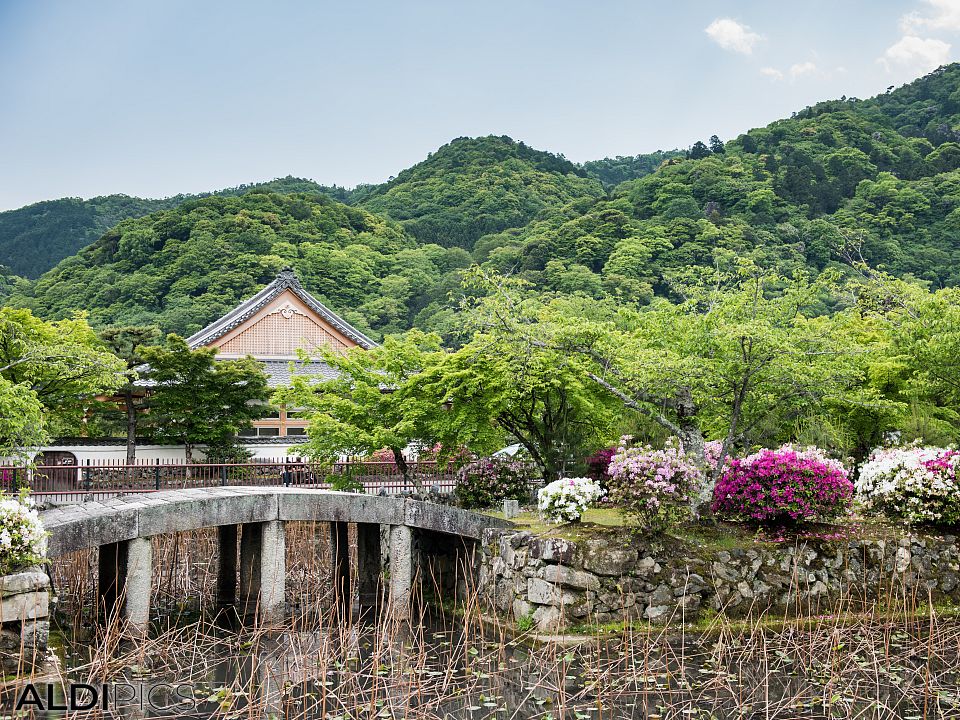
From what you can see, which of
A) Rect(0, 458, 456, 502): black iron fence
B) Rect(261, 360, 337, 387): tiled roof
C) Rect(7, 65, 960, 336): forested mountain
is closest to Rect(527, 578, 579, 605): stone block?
Rect(0, 458, 456, 502): black iron fence

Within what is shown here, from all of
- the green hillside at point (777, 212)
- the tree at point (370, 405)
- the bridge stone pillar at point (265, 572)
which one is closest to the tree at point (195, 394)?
the tree at point (370, 405)

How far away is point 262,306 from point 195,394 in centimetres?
1067

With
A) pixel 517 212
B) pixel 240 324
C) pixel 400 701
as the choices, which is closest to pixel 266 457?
pixel 240 324

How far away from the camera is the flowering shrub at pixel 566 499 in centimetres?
1319

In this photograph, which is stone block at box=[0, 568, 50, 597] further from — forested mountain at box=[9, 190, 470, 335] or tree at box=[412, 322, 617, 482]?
forested mountain at box=[9, 190, 470, 335]

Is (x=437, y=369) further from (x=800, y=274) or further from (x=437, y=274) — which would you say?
(x=437, y=274)

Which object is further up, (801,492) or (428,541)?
(801,492)

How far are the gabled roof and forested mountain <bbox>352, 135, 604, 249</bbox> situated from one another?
3100 cm

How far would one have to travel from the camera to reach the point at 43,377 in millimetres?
19062

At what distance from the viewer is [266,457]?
85.0 feet

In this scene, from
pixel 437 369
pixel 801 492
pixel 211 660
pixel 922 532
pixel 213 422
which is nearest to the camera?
pixel 211 660

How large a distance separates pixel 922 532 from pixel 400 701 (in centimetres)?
885

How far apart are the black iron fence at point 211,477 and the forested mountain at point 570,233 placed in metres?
23.3

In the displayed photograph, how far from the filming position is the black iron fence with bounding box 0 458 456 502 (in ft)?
58.2
